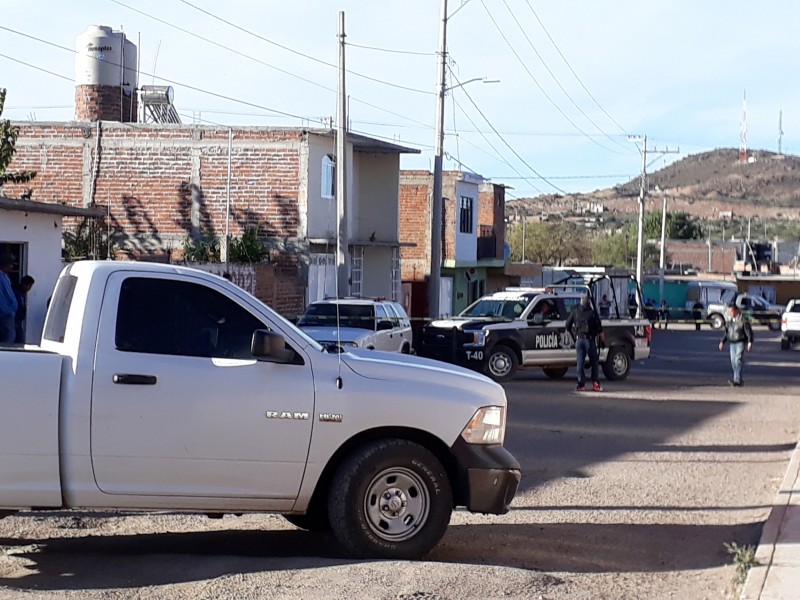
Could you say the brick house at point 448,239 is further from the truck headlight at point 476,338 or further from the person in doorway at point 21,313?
the person in doorway at point 21,313

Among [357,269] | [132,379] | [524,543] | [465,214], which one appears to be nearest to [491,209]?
[465,214]

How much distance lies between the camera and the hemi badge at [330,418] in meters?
8.21

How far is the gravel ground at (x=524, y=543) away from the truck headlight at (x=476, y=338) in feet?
27.3

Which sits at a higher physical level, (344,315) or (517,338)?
(344,315)

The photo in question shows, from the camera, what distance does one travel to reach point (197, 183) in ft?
109

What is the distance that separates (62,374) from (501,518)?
432 cm

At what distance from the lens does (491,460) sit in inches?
340

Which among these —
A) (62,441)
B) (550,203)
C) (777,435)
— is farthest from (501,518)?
(550,203)

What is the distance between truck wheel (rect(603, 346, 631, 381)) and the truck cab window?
1985 cm

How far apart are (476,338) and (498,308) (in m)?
1.70

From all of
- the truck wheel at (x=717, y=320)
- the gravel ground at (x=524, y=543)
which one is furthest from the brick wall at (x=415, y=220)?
the gravel ground at (x=524, y=543)

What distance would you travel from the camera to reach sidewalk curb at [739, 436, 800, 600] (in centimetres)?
799

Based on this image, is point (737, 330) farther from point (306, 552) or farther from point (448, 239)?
point (448, 239)

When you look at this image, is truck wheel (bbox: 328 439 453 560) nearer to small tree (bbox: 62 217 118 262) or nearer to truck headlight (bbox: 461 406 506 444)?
truck headlight (bbox: 461 406 506 444)
